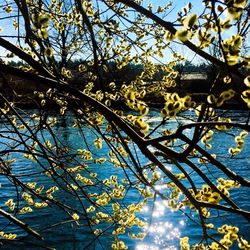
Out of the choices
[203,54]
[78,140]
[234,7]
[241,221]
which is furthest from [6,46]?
[78,140]

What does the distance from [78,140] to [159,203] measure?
41.6 feet

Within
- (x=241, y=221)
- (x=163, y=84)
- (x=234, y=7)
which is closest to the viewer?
(x=234, y=7)

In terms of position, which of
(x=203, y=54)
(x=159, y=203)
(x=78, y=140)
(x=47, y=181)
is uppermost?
(x=78, y=140)

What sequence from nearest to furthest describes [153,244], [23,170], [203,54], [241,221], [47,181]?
1. [203,54]
2. [153,244]
3. [241,221]
4. [47,181]
5. [23,170]

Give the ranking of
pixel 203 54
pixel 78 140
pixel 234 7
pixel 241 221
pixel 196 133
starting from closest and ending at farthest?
1. pixel 234 7
2. pixel 196 133
3. pixel 203 54
4. pixel 241 221
5. pixel 78 140

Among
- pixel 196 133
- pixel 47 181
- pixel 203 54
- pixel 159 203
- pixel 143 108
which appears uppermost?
pixel 47 181

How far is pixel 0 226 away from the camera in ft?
35.3

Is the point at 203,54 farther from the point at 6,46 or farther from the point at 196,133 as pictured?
the point at 6,46

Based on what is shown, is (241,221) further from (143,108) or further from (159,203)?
(143,108)

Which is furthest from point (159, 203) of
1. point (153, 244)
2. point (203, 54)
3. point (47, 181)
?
point (203, 54)

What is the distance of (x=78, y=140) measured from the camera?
24469 mm

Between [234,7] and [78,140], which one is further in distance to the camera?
[78,140]

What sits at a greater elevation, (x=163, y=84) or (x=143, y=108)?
(x=163, y=84)

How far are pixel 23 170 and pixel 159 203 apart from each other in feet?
24.1
